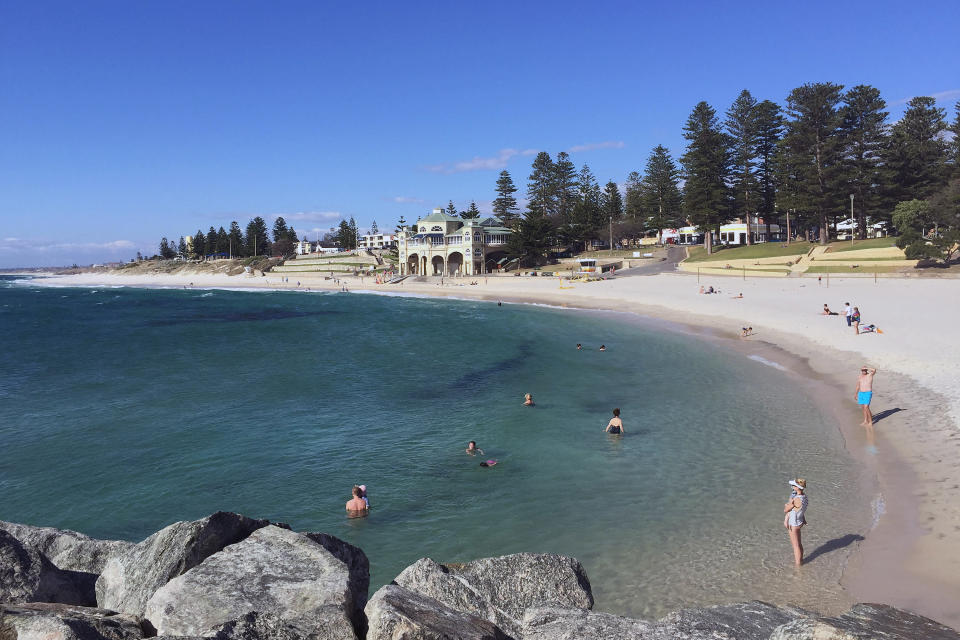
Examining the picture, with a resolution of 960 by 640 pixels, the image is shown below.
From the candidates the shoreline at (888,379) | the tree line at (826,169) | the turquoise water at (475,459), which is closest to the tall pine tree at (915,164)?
the tree line at (826,169)

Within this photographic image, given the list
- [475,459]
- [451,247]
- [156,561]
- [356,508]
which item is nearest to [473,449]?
[475,459]

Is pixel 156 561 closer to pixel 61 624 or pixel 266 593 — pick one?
pixel 266 593

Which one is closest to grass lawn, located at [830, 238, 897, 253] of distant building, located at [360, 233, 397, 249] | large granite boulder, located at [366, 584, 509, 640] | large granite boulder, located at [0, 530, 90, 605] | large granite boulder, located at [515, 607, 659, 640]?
large granite boulder, located at [515, 607, 659, 640]

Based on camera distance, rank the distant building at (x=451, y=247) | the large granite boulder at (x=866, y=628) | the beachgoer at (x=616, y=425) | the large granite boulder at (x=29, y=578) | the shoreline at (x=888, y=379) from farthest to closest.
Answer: the distant building at (x=451, y=247) → the beachgoer at (x=616, y=425) → the shoreline at (x=888, y=379) → the large granite boulder at (x=29, y=578) → the large granite boulder at (x=866, y=628)

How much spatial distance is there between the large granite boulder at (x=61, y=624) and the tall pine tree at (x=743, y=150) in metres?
78.0

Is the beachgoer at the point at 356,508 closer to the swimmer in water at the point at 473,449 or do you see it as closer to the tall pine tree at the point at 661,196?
the swimmer in water at the point at 473,449

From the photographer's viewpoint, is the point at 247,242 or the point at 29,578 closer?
the point at 29,578

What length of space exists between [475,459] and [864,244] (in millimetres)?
56290

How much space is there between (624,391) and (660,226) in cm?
7463

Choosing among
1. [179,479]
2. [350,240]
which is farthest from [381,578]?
[350,240]

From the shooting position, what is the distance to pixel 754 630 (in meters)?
5.14

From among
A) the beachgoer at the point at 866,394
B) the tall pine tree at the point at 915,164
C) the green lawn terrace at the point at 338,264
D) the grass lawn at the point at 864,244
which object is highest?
the tall pine tree at the point at 915,164

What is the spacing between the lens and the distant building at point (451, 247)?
89.2m

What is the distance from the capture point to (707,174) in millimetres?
71750
